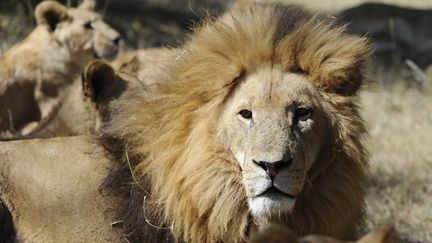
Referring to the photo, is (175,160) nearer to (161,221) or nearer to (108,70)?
(161,221)

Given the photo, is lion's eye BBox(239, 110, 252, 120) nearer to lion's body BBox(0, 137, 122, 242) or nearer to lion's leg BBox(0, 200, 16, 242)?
lion's body BBox(0, 137, 122, 242)

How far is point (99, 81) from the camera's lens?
5.89 m

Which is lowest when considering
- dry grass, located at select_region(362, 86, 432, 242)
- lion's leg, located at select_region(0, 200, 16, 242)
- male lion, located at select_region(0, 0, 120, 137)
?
male lion, located at select_region(0, 0, 120, 137)

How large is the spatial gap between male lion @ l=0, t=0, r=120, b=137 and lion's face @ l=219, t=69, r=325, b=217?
3933 mm

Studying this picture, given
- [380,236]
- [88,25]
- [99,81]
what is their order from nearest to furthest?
[380,236] → [99,81] → [88,25]

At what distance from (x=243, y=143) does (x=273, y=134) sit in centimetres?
14

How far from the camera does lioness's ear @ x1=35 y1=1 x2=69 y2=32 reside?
7.94 metres

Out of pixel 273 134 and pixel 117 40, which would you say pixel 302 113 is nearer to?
pixel 273 134

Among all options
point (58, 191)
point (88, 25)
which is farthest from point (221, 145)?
point (88, 25)

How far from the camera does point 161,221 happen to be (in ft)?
13.5

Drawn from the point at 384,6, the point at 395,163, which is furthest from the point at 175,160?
the point at 384,6

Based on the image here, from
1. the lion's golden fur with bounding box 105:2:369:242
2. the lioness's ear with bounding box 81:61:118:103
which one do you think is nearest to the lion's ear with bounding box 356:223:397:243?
the lion's golden fur with bounding box 105:2:369:242

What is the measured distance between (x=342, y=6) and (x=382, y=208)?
7.13 meters

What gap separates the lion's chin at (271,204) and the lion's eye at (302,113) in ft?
1.12
